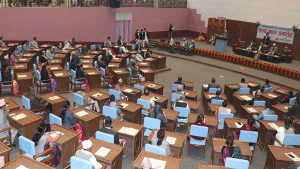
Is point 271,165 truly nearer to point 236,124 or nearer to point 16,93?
point 236,124

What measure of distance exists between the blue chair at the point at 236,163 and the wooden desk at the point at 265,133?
283cm

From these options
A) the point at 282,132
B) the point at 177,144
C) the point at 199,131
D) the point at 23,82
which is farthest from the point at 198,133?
the point at 23,82

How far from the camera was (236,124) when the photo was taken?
29.6 feet

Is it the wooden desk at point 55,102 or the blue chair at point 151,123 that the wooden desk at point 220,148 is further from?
the wooden desk at point 55,102

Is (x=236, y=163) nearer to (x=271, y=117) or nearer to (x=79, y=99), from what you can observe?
(x=271, y=117)

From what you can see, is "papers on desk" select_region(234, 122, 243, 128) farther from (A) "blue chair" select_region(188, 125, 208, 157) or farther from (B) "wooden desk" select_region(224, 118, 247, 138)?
(A) "blue chair" select_region(188, 125, 208, 157)

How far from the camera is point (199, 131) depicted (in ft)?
27.4

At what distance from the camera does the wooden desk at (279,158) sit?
23.8 ft

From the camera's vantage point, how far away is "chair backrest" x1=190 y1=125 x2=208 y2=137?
326 inches

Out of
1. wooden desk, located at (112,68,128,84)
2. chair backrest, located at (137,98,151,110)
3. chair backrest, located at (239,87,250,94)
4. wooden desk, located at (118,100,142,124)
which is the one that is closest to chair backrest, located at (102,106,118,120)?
wooden desk, located at (118,100,142,124)

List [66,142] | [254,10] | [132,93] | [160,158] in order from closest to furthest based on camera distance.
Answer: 1. [160,158]
2. [66,142]
3. [132,93]
4. [254,10]

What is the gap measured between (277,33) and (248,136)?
15.5 metres

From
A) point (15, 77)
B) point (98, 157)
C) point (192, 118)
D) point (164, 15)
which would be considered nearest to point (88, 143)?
point (98, 157)

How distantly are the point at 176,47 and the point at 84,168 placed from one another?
56.7 feet
